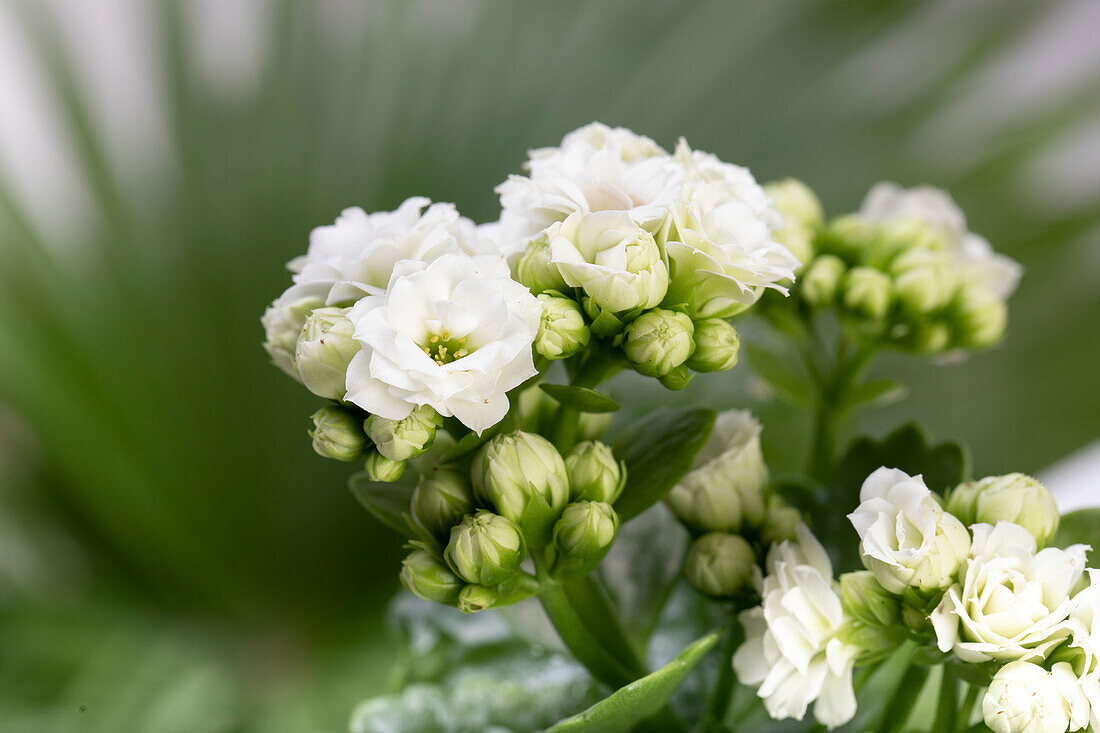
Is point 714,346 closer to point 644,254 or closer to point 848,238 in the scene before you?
point 644,254

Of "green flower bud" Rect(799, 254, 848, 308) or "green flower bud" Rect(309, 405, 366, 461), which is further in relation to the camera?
"green flower bud" Rect(799, 254, 848, 308)

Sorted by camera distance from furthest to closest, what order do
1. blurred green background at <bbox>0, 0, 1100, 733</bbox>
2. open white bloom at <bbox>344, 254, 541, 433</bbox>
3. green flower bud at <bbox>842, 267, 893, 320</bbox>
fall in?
blurred green background at <bbox>0, 0, 1100, 733</bbox> → green flower bud at <bbox>842, 267, 893, 320</bbox> → open white bloom at <bbox>344, 254, 541, 433</bbox>

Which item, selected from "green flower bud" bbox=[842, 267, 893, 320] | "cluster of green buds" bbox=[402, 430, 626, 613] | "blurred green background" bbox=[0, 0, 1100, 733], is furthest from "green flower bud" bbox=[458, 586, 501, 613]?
"blurred green background" bbox=[0, 0, 1100, 733]

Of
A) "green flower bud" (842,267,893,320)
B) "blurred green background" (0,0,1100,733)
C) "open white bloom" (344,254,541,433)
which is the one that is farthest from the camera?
"blurred green background" (0,0,1100,733)

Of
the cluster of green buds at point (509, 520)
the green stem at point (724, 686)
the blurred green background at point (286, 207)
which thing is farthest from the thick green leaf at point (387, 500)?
the blurred green background at point (286, 207)

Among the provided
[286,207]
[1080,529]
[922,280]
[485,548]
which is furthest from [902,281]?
[286,207]

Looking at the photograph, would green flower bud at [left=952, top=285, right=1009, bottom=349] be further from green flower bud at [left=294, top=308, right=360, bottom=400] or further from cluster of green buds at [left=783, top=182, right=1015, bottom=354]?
green flower bud at [left=294, top=308, right=360, bottom=400]
